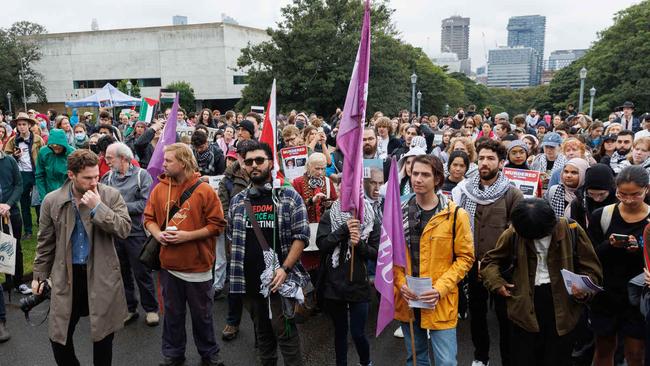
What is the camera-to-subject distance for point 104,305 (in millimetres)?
3883

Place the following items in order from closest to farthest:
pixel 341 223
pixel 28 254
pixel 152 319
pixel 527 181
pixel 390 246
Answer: pixel 390 246
pixel 341 223
pixel 527 181
pixel 152 319
pixel 28 254

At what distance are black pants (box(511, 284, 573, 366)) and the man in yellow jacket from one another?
19.2 inches

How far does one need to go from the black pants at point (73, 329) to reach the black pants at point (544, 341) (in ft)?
10.6

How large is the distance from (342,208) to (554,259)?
155cm

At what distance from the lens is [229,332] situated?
5289 mm

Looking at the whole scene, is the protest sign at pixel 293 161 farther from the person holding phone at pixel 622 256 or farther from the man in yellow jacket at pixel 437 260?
the person holding phone at pixel 622 256

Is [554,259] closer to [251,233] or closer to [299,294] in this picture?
[299,294]

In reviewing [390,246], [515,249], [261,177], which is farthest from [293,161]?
[515,249]

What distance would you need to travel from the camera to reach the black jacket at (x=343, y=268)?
3.91 metres

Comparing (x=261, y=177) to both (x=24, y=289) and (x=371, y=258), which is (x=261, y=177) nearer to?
(x=371, y=258)

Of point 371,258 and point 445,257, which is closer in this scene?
point 445,257

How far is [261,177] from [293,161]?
6.56 ft

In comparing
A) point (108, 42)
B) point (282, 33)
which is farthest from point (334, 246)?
point (108, 42)

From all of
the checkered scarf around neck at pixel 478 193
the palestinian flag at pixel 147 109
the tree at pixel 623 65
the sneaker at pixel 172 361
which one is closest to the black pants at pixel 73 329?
the sneaker at pixel 172 361
